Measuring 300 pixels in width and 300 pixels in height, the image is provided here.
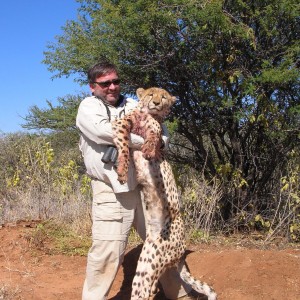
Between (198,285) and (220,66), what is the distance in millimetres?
3315

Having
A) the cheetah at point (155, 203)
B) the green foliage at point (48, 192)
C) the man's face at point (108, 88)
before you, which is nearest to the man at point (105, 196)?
the man's face at point (108, 88)

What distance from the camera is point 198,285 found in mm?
4160

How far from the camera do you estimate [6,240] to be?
21.1 ft

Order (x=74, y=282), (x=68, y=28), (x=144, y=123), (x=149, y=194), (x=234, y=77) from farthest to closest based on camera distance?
(x=68, y=28) < (x=234, y=77) < (x=74, y=282) < (x=149, y=194) < (x=144, y=123)

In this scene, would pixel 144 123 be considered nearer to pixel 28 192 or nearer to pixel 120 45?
pixel 120 45

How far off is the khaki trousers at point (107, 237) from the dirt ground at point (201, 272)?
1.04 metres

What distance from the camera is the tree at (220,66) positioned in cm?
602

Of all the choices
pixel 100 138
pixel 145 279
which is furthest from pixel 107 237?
pixel 100 138

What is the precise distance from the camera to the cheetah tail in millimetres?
4117

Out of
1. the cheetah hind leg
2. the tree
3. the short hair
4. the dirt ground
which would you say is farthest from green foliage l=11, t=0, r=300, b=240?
the cheetah hind leg

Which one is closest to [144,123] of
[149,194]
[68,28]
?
[149,194]

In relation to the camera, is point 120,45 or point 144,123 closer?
point 144,123

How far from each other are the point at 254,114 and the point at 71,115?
2666 millimetres

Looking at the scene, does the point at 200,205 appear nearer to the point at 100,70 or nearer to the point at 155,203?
the point at 155,203
